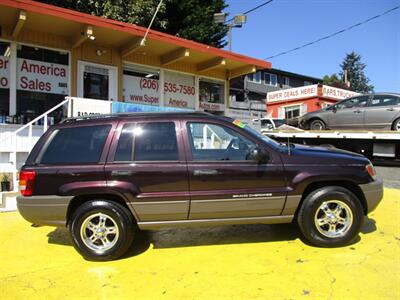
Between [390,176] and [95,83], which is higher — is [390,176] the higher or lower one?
the lower one

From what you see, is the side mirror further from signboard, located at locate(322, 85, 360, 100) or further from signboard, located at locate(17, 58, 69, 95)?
signboard, located at locate(322, 85, 360, 100)

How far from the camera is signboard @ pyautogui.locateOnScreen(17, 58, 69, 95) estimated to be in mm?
9150

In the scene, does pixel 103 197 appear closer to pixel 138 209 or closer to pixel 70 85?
pixel 138 209

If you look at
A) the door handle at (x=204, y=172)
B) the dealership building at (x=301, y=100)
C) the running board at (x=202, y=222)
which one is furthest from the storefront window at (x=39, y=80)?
the dealership building at (x=301, y=100)

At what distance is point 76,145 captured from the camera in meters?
4.65

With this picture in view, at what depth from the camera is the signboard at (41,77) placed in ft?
30.0

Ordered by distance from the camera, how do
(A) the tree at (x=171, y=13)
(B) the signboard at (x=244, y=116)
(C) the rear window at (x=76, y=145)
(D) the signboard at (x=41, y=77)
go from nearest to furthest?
(C) the rear window at (x=76, y=145)
(D) the signboard at (x=41, y=77)
(B) the signboard at (x=244, y=116)
(A) the tree at (x=171, y=13)

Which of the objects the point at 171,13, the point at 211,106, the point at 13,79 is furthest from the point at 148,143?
the point at 171,13

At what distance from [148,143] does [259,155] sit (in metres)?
1.37

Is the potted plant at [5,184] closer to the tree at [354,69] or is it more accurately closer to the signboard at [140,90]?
the signboard at [140,90]

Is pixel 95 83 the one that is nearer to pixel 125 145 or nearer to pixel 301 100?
pixel 125 145

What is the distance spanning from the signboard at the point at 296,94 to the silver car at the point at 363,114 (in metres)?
12.5

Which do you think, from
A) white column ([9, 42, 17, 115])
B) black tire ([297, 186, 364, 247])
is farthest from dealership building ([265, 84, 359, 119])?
black tire ([297, 186, 364, 247])

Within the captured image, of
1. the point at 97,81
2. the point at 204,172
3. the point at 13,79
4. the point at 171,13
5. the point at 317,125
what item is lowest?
the point at 204,172
